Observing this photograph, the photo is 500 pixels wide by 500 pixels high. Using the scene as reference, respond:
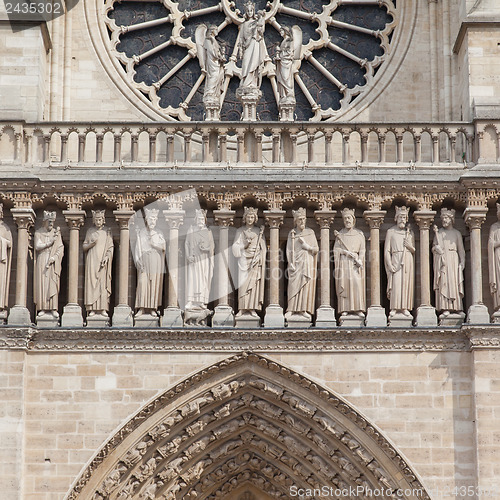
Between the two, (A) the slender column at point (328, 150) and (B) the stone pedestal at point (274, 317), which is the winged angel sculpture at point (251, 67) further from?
Answer: (B) the stone pedestal at point (274, 317)

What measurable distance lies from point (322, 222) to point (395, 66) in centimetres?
244

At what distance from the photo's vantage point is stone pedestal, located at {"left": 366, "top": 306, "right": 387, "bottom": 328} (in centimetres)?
1717

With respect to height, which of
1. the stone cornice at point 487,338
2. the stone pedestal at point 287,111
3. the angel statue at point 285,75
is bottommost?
the stone cornice at point 487,338

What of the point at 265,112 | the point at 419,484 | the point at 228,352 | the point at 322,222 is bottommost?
Result: the point at 419,484

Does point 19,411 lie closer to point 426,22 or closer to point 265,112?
point 265,112

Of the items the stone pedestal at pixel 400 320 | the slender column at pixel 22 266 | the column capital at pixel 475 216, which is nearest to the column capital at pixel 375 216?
the column capital at pixel 475 216

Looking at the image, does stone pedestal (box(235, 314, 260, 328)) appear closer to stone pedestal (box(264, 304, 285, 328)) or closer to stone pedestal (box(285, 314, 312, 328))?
stone pedestal (box(264, 304, 285, 328))

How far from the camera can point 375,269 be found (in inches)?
685

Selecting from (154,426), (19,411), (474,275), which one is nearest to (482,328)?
(474,275)

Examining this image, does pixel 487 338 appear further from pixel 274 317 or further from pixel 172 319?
pixel 172 319

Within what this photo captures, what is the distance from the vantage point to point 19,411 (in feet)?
55.2

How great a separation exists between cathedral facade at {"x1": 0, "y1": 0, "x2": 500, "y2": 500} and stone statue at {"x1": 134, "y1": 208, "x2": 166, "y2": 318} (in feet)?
0.09

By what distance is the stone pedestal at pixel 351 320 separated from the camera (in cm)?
1720

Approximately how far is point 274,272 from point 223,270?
20.7 inches
